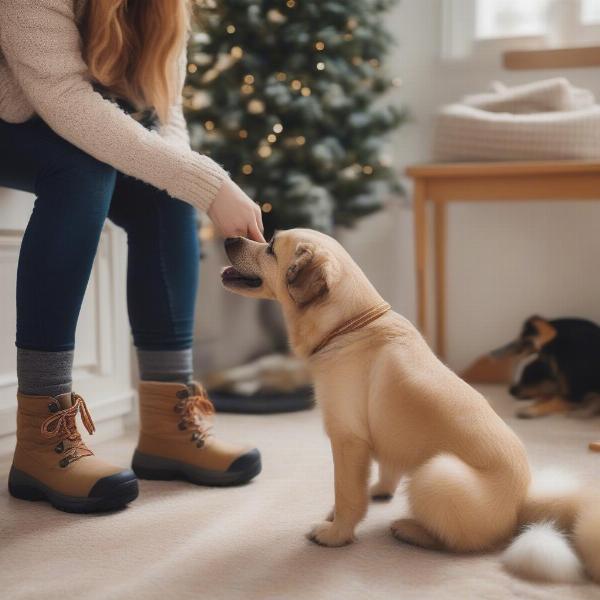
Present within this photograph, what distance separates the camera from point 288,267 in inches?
49.8

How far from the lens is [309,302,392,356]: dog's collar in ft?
4.12

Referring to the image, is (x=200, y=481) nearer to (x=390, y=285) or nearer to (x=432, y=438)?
(x=432, y=438)

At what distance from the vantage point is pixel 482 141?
94.4 inches

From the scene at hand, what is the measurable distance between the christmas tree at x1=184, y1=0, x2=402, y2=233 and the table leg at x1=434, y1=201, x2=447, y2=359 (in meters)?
0.52

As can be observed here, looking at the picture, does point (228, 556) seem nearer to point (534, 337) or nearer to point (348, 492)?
point (348, 492)

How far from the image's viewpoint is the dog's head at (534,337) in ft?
7.79

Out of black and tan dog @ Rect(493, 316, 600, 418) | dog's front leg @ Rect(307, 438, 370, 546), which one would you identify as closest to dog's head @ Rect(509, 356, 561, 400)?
black and tan dog @ Rect(493, 316, 600, 418)

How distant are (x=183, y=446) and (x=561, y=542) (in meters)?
0.77

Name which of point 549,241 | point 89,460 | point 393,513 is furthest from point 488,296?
point 89,460

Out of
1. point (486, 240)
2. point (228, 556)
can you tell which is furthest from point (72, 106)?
point (486, 240)

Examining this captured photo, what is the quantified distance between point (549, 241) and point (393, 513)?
1758 mm

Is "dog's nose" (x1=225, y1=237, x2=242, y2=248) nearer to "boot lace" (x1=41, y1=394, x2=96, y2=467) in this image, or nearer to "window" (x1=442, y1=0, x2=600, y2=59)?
"boot lace" (x1=41, y1=394, x2=96, y2=467)

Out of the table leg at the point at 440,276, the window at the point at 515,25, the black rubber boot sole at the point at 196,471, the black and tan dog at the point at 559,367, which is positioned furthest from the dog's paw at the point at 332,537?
the window at the point at 515,25

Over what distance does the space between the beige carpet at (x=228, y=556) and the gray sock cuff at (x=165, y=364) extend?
0.71ft
